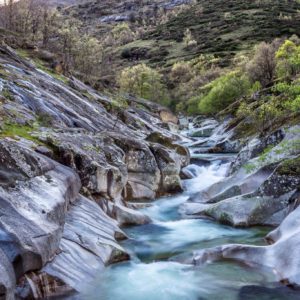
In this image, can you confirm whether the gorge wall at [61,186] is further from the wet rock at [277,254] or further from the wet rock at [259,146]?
the wet rock at [259,146]

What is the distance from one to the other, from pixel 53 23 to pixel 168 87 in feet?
119

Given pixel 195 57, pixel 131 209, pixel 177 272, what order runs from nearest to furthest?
pixel 177 272 → pixel 131 209 → pixel 195 57

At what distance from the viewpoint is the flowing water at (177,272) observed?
38.2 feet

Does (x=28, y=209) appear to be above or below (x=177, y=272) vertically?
above

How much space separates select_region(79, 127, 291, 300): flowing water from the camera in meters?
11.6

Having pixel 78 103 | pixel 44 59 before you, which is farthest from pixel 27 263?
pixel 44 59

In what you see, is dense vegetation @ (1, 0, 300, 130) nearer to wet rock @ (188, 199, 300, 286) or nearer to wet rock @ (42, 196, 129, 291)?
wet rock @ (188, 199, 300, 286)

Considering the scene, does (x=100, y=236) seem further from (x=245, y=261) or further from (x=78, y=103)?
(x=78, y=103)

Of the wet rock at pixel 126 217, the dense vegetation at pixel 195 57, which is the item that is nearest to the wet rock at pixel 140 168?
the wet rock at pixel 126 217

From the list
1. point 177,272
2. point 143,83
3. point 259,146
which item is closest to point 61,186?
point 177,272

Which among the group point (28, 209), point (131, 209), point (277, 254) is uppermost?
point (28, 209)

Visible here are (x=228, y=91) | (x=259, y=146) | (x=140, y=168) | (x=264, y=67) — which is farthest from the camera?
(x=228, y=91)

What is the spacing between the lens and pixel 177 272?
1320cm

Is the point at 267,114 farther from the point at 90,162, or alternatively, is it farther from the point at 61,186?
the point at 61,186
